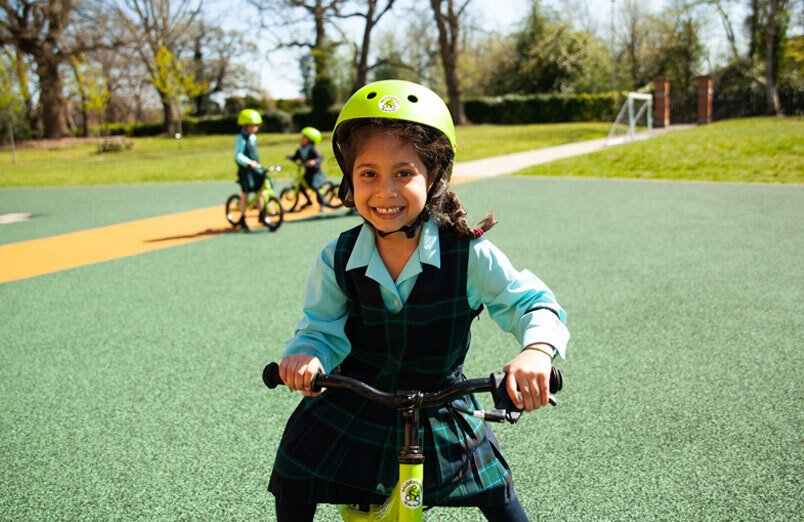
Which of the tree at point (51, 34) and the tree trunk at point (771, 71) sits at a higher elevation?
the tree at point (51, 34)

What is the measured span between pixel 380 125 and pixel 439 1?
35.9 metres

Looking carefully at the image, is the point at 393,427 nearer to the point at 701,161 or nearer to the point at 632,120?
the point at 701,161

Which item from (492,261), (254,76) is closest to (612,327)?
(492,261)

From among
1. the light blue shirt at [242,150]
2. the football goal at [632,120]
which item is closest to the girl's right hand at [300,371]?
the light blue shirt at [242,150]

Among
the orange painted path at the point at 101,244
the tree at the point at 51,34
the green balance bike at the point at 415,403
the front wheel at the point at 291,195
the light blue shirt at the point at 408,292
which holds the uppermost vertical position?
the tree at the point at 51,34

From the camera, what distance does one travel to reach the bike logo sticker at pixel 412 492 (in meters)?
1.55

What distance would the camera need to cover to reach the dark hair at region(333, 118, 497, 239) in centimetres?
183

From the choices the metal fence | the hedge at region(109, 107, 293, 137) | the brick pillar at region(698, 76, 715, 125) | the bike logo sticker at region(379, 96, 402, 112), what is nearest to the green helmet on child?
the bike logo sticker at region(379, 96, 402, 112)

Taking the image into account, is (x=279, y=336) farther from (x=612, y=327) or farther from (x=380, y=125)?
(x=380, y=125)

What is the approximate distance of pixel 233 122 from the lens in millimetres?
48469

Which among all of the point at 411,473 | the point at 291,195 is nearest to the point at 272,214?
the point at 291,195

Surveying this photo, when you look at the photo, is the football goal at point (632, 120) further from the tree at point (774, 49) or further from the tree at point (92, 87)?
the tree at point (92, 87)

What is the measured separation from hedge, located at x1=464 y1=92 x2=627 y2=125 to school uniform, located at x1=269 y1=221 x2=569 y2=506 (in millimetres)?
38040

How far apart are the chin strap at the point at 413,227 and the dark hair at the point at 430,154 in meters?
0.01
